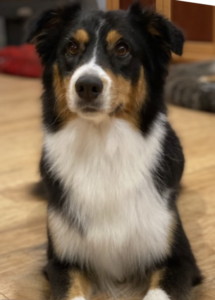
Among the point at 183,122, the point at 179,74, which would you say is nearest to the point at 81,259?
the point at 183,122

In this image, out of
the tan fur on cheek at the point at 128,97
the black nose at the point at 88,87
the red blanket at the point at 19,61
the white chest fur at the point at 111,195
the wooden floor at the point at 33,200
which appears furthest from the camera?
the red blanket at the point at 19,61

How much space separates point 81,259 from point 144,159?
419 mm

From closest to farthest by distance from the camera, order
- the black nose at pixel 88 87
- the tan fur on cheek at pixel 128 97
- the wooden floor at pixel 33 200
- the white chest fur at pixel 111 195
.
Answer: the black nose at pixel 88 87
the tan fur on cheek at pixel 128 97
the white chest fur at pixel 111 195
the wooden floor at pixel 33 200

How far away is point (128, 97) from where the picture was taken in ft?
6.72

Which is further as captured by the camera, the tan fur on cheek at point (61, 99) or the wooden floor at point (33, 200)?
the wooden floor at point (33, 200)

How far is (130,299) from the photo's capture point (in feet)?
7.00

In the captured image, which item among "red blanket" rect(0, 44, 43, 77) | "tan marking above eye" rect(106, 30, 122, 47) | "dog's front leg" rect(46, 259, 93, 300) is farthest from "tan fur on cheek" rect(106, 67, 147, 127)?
"red blanket" rect(0, 44, 43, 77)

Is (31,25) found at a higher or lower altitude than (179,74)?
higher

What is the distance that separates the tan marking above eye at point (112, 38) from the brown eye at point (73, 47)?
0.11 m

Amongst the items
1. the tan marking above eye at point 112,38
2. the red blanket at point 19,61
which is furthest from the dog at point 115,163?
the red blanket at point 19,61

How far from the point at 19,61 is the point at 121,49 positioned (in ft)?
14.2

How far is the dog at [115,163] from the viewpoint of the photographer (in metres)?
2.05

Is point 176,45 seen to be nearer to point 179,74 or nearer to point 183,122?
point 183,122

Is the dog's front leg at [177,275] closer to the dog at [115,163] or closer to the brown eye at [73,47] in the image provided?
the dog at [115,163]
